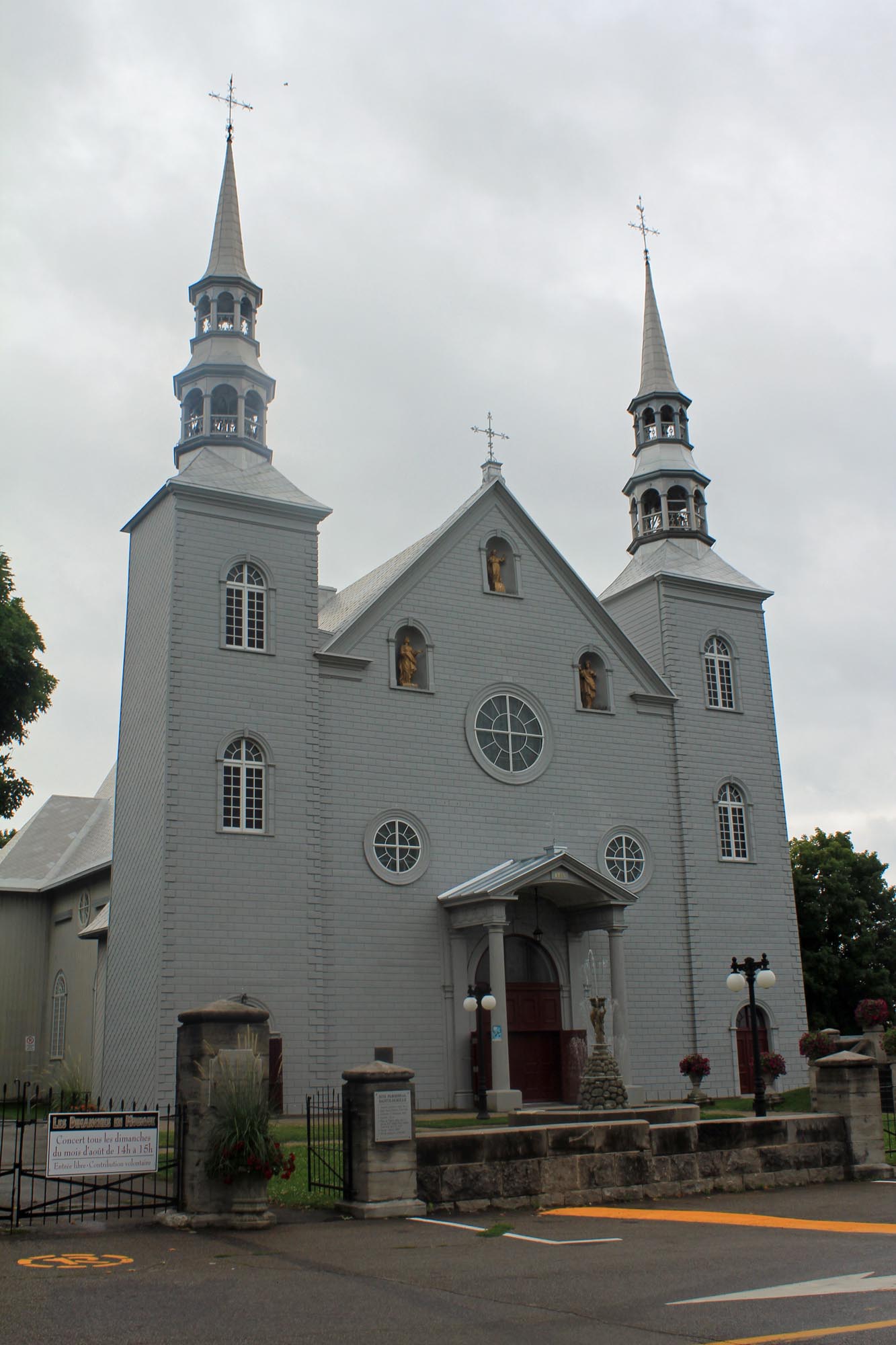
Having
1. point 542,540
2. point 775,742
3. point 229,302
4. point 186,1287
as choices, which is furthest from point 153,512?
point 186,1287

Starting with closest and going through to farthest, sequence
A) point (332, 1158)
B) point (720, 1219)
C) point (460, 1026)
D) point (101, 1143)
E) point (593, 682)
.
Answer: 1. point (101, 1143)
2. point (720, 1219)
3. point (332, 1158)
4. point (460, 1026)
5. point (593, 682)

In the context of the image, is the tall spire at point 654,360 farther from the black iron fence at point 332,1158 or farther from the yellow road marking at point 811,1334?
the yellow road marking at point 811,1334

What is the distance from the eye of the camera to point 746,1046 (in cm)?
3400

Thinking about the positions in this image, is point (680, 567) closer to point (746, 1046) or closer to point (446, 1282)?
point (746, 1046)

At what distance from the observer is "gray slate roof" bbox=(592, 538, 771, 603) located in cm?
3797

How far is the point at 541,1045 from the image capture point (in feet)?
101

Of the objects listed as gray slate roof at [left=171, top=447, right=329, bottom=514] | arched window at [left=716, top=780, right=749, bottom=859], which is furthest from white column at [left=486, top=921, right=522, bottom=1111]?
gray slate roof at [left=171, top=447, right=329, bottom=514]

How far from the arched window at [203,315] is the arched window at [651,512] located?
47.5ft

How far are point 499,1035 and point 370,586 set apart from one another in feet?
46.9

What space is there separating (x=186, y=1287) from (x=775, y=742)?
97.8ft

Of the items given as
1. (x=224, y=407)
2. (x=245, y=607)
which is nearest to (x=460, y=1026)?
(x=245, y=607)

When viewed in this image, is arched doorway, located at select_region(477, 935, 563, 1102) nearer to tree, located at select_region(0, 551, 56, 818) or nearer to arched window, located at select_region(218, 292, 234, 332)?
tree, located at select_region(0, 551, 56, 818)

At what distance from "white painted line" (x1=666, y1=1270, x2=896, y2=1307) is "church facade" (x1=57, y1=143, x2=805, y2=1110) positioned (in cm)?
1751

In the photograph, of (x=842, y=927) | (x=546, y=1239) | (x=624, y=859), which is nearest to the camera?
(x=546, y=1239)
